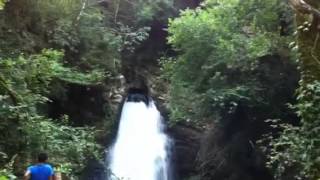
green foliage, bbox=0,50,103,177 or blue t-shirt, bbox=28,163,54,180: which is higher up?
green foliage, bbox=0,50,103,177

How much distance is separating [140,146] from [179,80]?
486cm

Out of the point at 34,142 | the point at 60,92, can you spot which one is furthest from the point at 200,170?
the point at 34,142

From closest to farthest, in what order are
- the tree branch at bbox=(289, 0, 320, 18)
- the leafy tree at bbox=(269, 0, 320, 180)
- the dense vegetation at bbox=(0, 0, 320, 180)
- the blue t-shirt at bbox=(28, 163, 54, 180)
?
the blue t-shirt at bbox=(28, 163, 54, 180)
the tree branch at bbox=(289, 0, 320, 18)
the leafy tree at bbox=(269, 0, 320, 180)
the dense vegetation at bbox=(0, 0, 320, 180)

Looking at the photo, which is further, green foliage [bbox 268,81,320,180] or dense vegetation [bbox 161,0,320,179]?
dense vegetation [bbox 161,0,320,179]

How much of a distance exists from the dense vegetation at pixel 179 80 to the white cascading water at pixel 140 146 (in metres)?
0.94

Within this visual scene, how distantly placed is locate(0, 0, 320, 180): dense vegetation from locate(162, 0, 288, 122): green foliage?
0.03 meters

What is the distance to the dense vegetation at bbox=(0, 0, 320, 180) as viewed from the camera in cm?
969

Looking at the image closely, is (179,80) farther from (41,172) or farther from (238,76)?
(41,172)

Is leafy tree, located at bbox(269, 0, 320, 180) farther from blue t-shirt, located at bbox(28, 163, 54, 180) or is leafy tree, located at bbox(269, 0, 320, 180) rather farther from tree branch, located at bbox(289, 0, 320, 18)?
blue t-shirt, located at bbox(28, 163, 54, 180)

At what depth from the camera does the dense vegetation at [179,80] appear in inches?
381

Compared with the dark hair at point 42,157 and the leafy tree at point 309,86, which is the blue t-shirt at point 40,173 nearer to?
the dark hair at point 42,157

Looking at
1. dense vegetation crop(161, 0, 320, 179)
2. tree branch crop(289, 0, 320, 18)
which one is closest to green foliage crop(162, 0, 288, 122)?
dense vegetation crop(161, 0, 320, 179)

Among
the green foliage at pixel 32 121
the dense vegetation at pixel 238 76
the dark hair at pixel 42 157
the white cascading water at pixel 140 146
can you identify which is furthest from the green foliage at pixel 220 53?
the dark hair at pixel 42 157

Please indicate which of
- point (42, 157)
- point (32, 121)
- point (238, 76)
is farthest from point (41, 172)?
point (238, 76)
